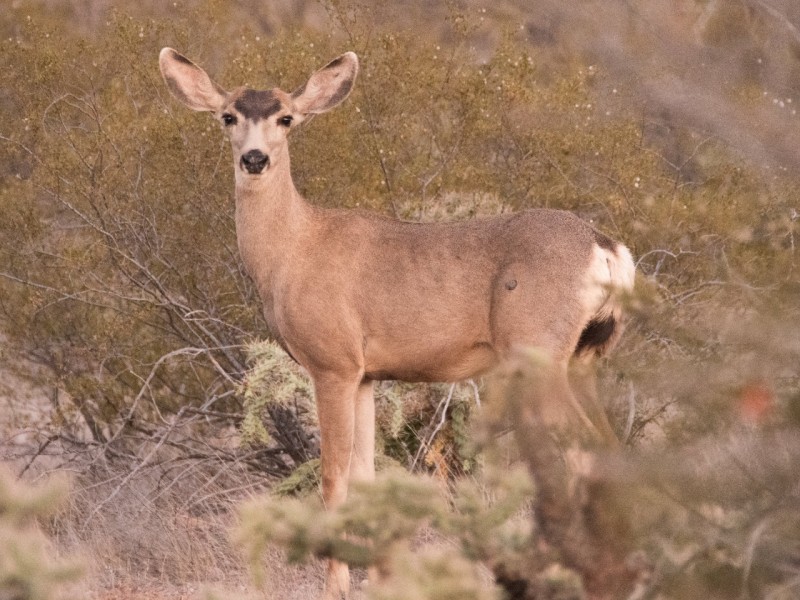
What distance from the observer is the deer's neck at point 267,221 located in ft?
27.7

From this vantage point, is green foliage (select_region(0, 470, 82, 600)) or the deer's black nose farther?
the deer's black nose

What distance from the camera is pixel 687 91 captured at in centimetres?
571

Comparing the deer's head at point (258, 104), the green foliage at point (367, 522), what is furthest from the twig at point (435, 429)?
the green foliage at point (367, 522)

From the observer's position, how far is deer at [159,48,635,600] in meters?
7.77

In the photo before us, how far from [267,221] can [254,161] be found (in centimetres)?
45

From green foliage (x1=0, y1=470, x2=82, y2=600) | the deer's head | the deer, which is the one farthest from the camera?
the deer's head

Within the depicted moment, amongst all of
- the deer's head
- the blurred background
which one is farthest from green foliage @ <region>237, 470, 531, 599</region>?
the blurred background

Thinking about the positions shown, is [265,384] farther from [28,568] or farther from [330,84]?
[28,568]

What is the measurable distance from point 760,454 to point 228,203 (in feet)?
27.2

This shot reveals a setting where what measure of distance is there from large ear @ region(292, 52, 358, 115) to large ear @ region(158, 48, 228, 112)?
534 millimetres

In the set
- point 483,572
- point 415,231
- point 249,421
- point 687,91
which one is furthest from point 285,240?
point 687,91

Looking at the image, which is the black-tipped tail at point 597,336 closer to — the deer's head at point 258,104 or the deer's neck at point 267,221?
the deer's neck at point 267,221

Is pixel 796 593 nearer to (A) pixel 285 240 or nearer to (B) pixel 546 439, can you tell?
(B) pixel 546 439

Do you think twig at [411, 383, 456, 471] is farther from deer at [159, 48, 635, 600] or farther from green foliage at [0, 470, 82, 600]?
green foliage at [0, 470, 82, 600]
